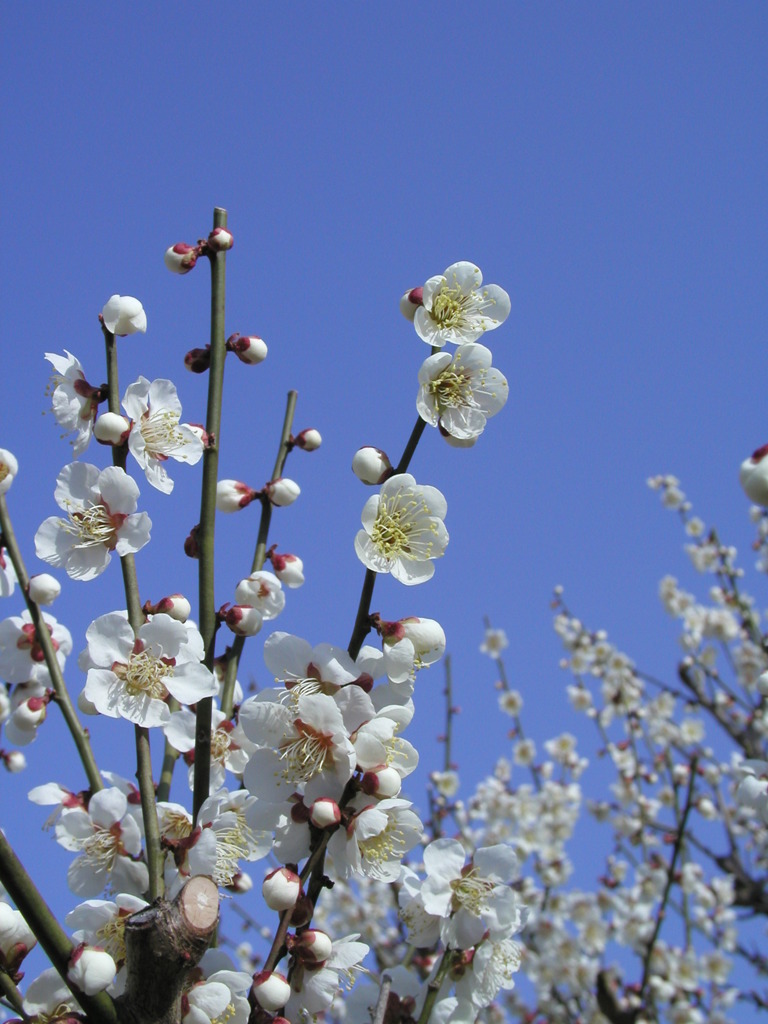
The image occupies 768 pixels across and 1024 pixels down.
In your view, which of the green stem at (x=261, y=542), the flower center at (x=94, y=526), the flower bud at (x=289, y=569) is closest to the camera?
the flower center at (x=94, y=526)

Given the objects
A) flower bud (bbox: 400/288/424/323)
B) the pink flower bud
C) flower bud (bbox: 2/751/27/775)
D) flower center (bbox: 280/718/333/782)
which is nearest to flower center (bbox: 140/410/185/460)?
the pink flower bud

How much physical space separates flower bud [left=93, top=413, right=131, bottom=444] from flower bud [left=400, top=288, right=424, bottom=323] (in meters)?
0.60

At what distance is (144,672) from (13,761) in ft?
5.54

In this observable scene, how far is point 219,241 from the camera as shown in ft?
6.14

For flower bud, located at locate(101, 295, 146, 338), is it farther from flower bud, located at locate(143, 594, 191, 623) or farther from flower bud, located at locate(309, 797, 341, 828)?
flower bud, located at locate(309, 797, 341, 828)

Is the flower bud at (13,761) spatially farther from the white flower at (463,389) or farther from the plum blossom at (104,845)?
the white flower at (463,389)

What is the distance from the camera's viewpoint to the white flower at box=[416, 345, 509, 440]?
65.5 inches

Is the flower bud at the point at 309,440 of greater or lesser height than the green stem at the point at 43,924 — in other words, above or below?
above

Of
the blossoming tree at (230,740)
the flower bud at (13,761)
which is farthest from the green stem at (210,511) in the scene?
the flower bud at (13,761)

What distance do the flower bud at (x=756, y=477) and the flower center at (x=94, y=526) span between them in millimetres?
1137

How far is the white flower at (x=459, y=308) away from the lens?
5.75 feet

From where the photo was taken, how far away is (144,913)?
115 cm

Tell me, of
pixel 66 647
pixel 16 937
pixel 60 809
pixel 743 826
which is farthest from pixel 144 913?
pixel 743 826

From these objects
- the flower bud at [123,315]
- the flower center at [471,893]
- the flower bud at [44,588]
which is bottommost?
the flower center at [471,893]
